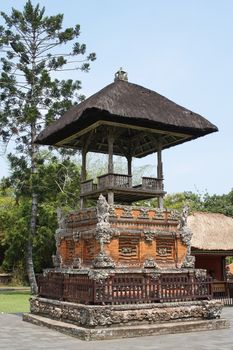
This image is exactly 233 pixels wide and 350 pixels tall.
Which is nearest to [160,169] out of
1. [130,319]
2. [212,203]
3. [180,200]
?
[130,319]

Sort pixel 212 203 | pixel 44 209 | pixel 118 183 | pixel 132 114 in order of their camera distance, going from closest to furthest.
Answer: pixel 132 114 → pixel 118 183 → pixel 44 209 → pixel 212 203

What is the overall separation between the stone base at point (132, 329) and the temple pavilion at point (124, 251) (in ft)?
0.06

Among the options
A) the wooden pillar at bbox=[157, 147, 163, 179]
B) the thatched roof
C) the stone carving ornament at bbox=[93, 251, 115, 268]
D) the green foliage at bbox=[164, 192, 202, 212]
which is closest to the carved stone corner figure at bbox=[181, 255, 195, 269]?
the stone carving ornament at bbox=[93, 251, 115, 268]

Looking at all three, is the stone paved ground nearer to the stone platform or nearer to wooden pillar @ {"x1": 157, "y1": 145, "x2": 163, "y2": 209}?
the stone platform

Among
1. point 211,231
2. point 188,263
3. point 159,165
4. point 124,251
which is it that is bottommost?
point 188,263

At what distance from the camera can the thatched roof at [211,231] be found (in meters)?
19.3

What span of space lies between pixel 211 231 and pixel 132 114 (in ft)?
35.2

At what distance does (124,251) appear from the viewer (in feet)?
36.4

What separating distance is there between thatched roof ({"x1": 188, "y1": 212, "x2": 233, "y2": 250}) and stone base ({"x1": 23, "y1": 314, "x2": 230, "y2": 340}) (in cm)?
862

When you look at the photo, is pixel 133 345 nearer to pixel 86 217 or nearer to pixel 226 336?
pixel 226 336

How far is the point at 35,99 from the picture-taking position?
2444cm

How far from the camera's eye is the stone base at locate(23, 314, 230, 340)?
9.04 m

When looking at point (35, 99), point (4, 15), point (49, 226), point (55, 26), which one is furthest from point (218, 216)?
point (4, 15)

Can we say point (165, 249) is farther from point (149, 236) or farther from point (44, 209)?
point (44, 209)
